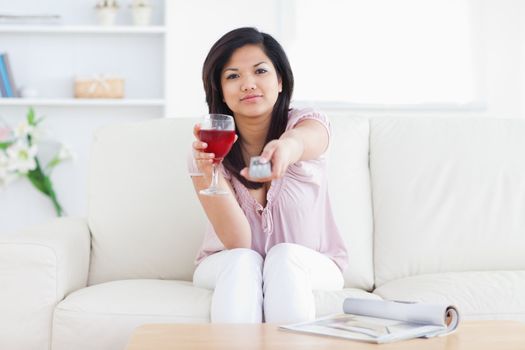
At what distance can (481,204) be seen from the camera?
8.98ft

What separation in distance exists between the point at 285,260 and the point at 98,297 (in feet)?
1.86

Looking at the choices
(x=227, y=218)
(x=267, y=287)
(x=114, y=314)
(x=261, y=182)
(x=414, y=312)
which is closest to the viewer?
(x=414, y=312)

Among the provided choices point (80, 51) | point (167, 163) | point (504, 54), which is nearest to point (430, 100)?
point (504, 54)

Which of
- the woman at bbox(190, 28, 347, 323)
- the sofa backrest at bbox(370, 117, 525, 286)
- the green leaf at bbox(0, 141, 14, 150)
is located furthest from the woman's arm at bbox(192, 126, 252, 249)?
the green leaf at bbox(0, 141, 14, 150)

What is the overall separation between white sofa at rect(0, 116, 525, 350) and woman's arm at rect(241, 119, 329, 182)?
1.50 ft

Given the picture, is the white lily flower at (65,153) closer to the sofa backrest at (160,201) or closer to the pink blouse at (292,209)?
the sofa backrest at (160,201)

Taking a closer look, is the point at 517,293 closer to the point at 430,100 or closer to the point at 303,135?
the point at 303,135

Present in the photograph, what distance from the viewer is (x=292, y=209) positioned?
2.32 meters

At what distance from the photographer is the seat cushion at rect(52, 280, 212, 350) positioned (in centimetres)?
213

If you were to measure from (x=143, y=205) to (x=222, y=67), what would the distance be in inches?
22.5

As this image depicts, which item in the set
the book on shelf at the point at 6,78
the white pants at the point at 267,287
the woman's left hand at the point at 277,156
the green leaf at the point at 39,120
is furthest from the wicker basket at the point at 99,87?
the woman's left hand at the point at 277,156

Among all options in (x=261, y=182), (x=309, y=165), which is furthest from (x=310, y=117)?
(x=261, y=182)

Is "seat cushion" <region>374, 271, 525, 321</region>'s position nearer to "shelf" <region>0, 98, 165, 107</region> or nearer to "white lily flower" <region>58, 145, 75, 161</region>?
"shelf" <region>0, 98, 165, 107</region>

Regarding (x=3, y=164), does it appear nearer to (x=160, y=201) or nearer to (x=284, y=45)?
(x=284, y=45)
